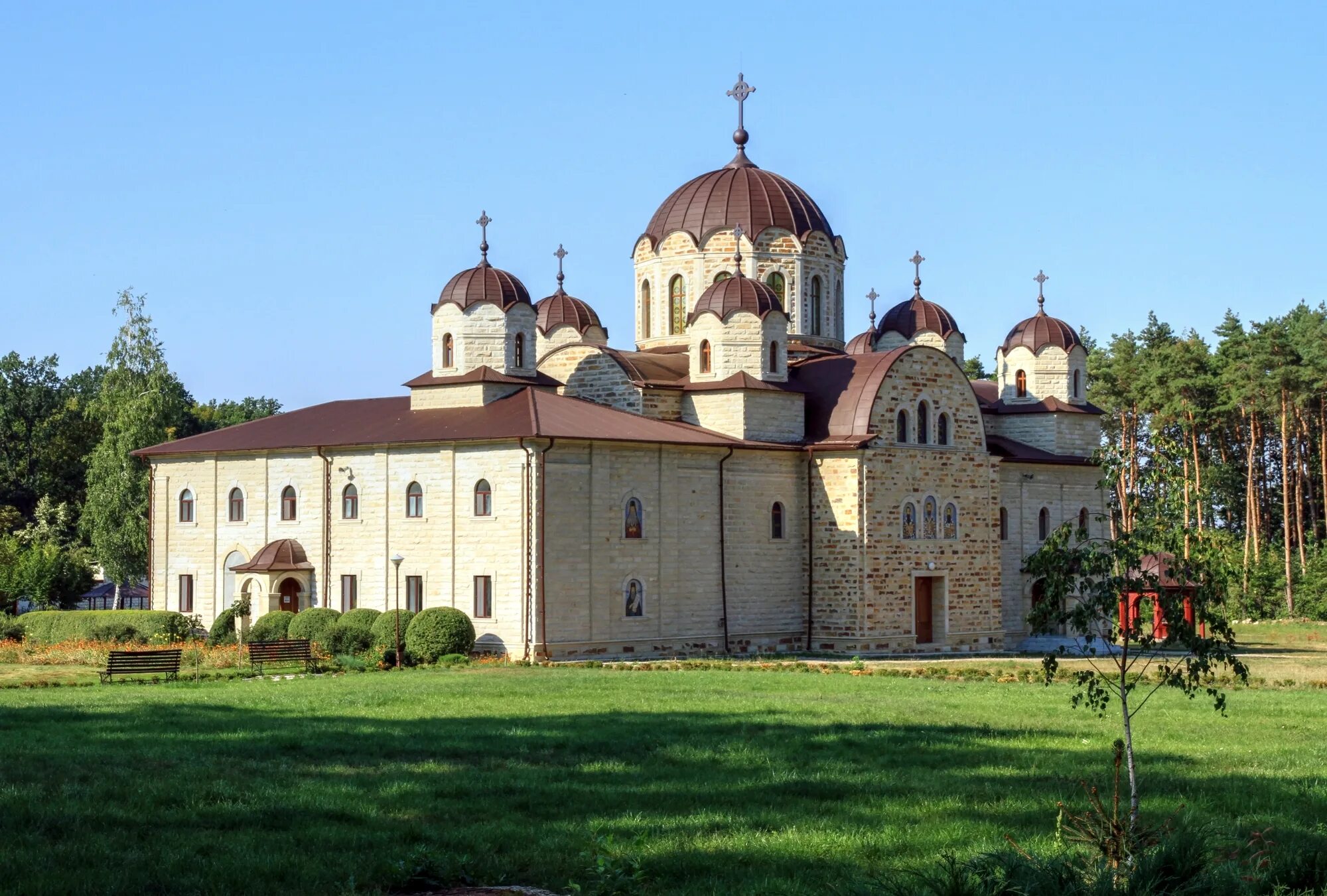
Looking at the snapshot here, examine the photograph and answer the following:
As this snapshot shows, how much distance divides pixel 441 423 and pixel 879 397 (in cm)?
1104

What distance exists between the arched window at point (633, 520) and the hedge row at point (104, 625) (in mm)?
11876

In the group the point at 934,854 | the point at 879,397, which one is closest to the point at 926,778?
the point at 934,854

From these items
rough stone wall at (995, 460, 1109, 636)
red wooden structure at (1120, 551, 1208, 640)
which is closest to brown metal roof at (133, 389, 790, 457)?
rough stone wall at (995, 460, 1109, 636)

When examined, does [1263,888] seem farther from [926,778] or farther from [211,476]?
[211,476]

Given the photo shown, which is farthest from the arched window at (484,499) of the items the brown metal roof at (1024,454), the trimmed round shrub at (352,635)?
the brown metal roof at (1024,454)

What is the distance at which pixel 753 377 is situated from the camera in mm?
42375

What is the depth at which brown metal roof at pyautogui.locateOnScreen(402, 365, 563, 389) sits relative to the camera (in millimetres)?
40812

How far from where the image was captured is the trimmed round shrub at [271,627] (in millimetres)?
39875

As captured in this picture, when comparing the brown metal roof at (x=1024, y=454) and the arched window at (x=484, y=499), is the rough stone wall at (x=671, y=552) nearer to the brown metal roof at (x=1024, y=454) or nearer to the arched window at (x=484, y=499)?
the arched window at (x=484, y=499)

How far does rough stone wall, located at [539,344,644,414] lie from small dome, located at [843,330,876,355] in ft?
35.7

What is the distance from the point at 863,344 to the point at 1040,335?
5664 mm

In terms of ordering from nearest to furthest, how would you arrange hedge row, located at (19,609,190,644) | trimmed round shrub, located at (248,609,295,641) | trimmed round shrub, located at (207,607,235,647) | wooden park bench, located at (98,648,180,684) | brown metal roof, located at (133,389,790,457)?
wooden park bench, located at (98,648,180,684) → brown metal roof, located at (133,389,790,457) → trimmed round shrub, located at (248,609,295,641) → trimmed round shrub, located at (207,607,235,647) → hedge row, located at (19,609,190,644)

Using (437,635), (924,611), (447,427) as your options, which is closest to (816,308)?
(924,611)

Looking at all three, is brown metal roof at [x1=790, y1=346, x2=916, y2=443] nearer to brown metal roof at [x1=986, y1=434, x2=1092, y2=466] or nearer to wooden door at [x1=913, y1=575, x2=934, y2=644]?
wooden door at [x1=913, y1=575, x2=934, y2=644]
